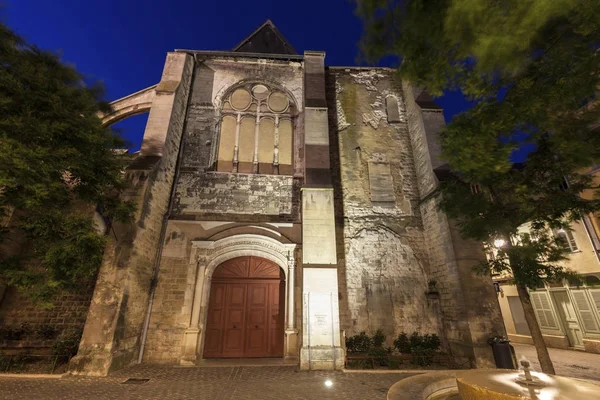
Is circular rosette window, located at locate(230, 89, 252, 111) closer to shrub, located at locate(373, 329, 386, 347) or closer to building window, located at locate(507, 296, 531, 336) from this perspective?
shrub, located at locate(373, 329, 386, 347)

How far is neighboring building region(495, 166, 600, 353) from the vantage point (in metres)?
9.12

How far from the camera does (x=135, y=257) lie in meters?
6.62

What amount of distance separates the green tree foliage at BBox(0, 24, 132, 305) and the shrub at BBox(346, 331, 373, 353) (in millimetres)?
6420

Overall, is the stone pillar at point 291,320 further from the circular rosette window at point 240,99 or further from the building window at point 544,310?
the building window at point 544,310

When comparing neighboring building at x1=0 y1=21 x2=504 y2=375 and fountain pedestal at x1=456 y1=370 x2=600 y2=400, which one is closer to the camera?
fountain pedestal at x1=456 y1=370 x2=600 y2=400

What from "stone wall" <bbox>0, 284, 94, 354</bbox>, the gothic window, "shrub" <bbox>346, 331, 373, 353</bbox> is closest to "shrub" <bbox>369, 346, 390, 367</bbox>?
"shrub" <bbox>346, 331, 373, 353</bbox>

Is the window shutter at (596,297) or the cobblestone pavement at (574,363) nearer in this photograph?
the cobblestone pavement at (574,363)

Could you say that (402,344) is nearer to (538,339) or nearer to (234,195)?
(538,339)

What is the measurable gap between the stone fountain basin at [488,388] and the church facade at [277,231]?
10.4 feet

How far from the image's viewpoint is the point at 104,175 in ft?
19.3

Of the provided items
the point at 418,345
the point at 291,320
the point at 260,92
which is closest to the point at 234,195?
the point at 291,320

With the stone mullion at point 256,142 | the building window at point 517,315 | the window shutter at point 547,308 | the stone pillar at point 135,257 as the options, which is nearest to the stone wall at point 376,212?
the stone mullion at point 256,142

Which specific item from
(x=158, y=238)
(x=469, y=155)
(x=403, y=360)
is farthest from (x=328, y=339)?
(x=158, y=238)

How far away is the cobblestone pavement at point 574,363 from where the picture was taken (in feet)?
21.2
